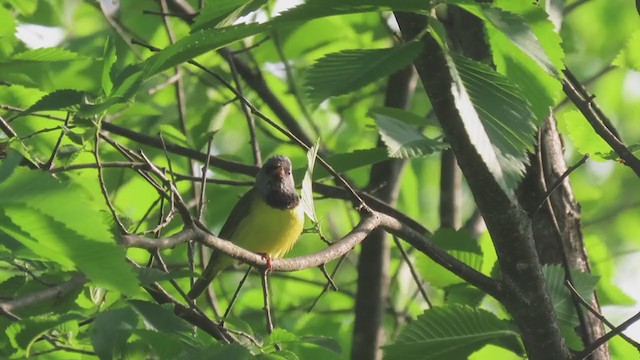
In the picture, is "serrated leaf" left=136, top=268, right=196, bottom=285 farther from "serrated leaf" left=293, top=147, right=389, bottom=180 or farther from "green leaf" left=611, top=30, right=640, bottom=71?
"green leaf" left=611, top=30, right=640, bottom=71

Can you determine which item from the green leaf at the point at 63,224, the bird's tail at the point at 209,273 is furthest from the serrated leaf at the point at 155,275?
the bird's tail at the point at 209,273

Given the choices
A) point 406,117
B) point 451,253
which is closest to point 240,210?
point 406,117

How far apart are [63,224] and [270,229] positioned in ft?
11.7

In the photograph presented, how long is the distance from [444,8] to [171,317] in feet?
5.97

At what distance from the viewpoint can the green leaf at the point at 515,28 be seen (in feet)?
6.41

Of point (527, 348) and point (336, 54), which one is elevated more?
point (336, 54)

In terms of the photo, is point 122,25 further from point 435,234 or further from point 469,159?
point 469,159

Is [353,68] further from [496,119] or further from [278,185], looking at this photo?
[278,185]

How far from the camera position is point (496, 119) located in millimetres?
2098

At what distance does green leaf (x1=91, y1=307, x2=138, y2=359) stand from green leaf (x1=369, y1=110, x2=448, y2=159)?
91 centimetres

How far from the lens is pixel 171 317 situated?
2279 millimetres

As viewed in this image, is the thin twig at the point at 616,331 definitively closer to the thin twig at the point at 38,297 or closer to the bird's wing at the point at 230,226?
the thin twig at the point at 38,297

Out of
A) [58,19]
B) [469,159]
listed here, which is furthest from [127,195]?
[469,159]

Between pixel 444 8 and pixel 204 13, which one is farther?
pixel 444 8
